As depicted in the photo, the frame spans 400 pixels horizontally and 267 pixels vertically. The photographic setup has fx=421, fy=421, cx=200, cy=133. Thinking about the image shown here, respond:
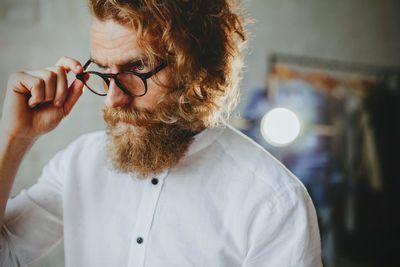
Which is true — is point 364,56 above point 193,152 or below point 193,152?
above

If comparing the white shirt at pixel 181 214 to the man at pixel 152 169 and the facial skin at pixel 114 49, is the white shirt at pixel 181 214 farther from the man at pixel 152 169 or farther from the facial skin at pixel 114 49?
the facial skin at pixel 114 49

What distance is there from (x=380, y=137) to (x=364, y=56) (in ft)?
2.24

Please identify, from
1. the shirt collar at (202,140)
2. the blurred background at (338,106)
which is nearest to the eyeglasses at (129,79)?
the shirt collar at (202,140)

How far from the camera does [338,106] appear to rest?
333 cm

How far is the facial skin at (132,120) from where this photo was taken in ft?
3.62

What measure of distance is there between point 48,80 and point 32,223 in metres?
0.43

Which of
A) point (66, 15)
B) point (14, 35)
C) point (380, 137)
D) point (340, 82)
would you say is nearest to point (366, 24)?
point (340, 82)

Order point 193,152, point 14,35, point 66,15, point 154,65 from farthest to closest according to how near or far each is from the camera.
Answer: point 66,15
point 14,35
point 193,152
point 154,65

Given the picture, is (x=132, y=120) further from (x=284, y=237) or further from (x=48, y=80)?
(x=284, y=237)

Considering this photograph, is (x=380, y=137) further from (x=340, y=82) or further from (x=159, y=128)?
(x=159, y=128)

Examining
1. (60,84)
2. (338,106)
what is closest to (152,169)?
(60,84)

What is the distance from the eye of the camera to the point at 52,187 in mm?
1297

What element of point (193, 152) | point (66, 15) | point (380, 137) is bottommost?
point (380, 137)

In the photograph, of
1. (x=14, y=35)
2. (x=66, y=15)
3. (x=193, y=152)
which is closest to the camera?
(x=193, y=152)
